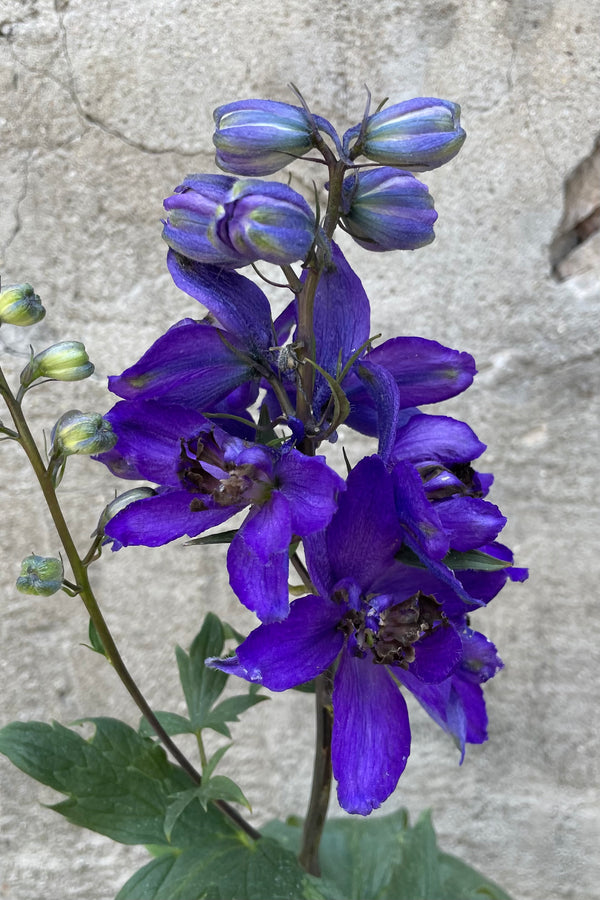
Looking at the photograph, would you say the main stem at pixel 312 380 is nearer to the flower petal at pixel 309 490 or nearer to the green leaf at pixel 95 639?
the flower petal at pixel 309 490

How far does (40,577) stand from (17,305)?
20 centimetres

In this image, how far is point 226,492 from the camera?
541 mm

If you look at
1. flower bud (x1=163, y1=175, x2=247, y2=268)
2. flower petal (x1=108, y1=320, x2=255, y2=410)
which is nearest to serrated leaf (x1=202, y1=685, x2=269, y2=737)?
flower petal (x1=108, y1=320, x2=255, y2=410)

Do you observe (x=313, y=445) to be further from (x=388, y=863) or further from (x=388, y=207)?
(x=388, y=863)

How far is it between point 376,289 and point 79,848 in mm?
1054

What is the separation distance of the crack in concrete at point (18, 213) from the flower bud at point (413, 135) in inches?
26.3

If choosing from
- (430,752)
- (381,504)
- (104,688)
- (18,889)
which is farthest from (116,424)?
(18,889)

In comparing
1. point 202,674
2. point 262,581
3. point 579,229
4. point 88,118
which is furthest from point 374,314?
point 262,581

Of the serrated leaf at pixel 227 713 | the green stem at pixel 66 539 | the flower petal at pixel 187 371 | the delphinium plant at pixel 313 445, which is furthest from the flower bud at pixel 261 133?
the serrated leaf at pixel 227 713

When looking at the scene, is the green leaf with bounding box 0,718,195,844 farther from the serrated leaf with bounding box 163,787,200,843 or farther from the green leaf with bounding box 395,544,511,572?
the green leaf with bounding box 395,544,511,572

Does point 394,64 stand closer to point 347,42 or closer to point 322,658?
point 347,42

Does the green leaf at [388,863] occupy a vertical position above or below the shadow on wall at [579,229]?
below

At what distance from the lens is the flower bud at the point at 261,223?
0.49 metres

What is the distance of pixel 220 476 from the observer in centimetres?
56
